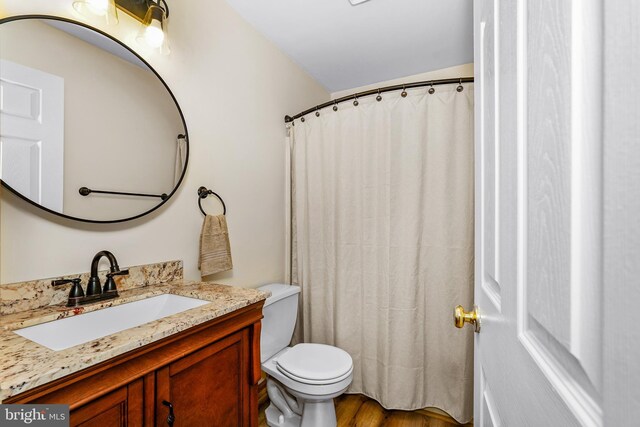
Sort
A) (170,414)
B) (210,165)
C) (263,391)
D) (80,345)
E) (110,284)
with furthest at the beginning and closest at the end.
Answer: (263,391) < (210,165) < (110,284) < (170,414) < (80,345)

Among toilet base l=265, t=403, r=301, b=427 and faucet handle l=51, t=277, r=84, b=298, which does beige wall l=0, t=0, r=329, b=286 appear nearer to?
faucet handle l=51, t=277, r=84, b=298

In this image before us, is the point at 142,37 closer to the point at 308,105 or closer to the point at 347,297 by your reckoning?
the point at 308,105

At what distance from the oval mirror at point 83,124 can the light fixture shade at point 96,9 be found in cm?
6

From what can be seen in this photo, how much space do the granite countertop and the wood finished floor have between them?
111cm

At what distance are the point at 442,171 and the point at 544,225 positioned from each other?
4.95ft

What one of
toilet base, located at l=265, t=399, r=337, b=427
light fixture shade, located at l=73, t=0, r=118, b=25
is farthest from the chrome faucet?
toilet base, located at l=265, t=399, r=337, b=427

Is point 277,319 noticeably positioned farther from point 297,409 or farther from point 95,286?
point 95,286

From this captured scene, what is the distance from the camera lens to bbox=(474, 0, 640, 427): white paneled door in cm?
24

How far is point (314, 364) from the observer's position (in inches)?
64.9

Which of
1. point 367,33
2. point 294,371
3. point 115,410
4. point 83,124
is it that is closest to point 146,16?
point 83,124

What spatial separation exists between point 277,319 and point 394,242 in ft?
2.84

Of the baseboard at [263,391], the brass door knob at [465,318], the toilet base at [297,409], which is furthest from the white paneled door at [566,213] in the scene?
the baseboard at [263,391]

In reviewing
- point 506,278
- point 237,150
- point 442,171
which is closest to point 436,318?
point 442,171

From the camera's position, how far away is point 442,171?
1.80m
